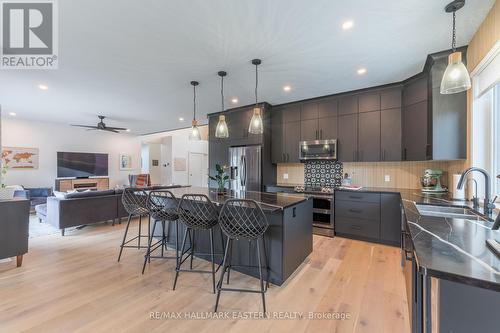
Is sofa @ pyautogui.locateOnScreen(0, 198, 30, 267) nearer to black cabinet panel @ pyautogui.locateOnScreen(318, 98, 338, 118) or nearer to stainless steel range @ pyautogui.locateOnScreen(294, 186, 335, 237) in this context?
stainless steel range @ pyautogui.locateOnScreen(294, 186, 335, 237)

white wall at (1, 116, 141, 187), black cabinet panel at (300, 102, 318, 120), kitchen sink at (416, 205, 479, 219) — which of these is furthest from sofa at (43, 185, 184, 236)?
kitchen sink at (416, 205, 479, 219)

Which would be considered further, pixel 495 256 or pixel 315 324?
pixel 315 324

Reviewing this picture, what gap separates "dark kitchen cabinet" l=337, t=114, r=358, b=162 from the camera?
3.79 m

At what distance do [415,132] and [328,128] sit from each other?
133 cm

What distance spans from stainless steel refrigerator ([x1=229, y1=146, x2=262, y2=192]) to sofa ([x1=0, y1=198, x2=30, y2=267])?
10.1ft

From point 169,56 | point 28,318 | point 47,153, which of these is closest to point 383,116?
point 169,56

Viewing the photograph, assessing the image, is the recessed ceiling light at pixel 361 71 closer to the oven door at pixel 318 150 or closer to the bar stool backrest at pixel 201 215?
the oven door at pixel 318 150

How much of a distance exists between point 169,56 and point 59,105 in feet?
12.5

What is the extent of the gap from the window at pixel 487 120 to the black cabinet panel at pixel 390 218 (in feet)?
3.35

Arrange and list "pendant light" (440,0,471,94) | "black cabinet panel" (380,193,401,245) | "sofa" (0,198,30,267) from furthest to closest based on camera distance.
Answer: "black cabinet panel" (380,193,401,245) < "sofa" (0,198,30,267) < "pendant light" (440,0,471,94)

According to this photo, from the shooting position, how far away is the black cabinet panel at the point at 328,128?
Answer: 397 centimetres

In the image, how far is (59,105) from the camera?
4.71 m

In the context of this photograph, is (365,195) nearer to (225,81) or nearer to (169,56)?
(225,81)

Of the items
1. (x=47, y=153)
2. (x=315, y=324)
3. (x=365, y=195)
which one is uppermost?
(x=47, y=153)
